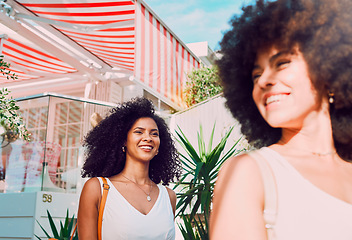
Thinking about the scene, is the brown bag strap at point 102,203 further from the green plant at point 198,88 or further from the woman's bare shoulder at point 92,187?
the green plant at point 198,88

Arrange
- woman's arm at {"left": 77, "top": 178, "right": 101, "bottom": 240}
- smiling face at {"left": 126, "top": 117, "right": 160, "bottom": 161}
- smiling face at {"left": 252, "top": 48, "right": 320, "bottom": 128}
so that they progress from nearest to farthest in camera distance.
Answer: smiling face at {"left": 252, "top": 48, "right": 320, "bottom": 128} → woman's arm at {"left": 77, "top": 178, "right": 101, "bottom": 240} → smiling face at {"left": 126, "top": 117, "right": 160, "bottom": 161}

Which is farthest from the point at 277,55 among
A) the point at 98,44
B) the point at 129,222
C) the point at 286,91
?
the point at 98,44

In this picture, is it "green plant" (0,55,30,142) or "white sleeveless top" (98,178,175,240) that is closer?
"white sleeveless top" (98,178,175,240)

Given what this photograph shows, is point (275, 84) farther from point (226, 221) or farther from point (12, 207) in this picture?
point (12, 207)

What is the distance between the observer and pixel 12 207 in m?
6.32

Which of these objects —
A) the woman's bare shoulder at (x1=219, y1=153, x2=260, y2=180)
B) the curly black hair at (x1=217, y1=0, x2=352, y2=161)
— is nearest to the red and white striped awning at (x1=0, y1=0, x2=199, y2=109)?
the curly black hair at (x1=217, y1=0, x2=352, y2=161)

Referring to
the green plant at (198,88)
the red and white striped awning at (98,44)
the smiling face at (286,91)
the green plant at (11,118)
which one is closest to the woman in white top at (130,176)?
the smiling face at (286,91)

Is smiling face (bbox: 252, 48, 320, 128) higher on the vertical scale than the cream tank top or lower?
higher

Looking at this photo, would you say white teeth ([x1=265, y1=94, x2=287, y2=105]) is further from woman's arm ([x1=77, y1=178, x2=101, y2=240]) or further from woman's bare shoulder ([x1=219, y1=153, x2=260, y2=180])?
woman's arm ([x1=77, y1=178, x2=101, y2=240])

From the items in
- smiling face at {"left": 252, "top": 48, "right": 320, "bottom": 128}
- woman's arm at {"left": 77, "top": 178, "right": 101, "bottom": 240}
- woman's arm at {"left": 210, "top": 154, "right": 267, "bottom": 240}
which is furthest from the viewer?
woman's arm at {"left": 77, "top": 178, "right": 101, "bottom": 240}

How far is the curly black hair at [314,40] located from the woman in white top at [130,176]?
5.55ft

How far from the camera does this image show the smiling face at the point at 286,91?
1052 mm

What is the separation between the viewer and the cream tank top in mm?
922

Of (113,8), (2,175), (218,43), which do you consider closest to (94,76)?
(113,8)
